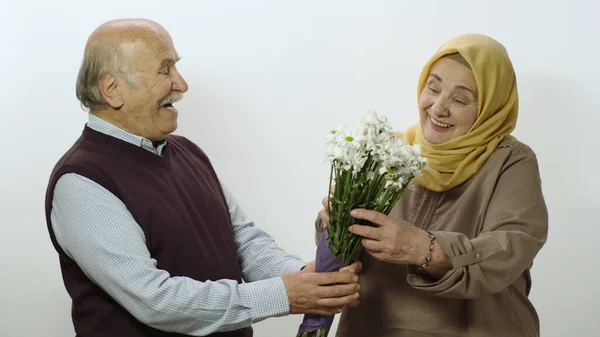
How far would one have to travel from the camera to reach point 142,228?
97.3 inches

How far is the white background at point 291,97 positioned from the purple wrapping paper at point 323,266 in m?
1.40

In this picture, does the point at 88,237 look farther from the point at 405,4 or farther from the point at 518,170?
the point at 405,4

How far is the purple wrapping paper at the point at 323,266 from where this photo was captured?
2.49m

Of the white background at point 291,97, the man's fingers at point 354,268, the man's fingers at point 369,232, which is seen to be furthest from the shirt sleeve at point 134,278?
the white background at point 291,97

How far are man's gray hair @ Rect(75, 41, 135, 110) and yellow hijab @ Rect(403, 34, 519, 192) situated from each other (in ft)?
3.42

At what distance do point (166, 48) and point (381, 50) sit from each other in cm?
144

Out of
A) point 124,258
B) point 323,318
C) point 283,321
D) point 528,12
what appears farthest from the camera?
point 283,321

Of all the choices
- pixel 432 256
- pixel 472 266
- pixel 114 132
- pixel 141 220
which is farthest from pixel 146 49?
pixel 472 266

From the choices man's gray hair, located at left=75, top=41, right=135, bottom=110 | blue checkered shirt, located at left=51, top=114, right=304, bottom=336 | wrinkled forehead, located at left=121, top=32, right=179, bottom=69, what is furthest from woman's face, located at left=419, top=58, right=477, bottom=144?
man's gray hair, located at left=75, top=41, right=135, bottom=110

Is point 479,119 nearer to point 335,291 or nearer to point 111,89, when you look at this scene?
point 335,291

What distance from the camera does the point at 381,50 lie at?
3803 millimetres

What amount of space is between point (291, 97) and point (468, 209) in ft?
4.70

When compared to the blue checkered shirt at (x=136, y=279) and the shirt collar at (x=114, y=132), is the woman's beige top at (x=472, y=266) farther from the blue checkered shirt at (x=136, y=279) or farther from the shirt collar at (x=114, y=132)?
the shirt collar at (x=114, y=132)


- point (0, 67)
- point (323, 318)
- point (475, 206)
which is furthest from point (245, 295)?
point (0, 67)
